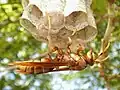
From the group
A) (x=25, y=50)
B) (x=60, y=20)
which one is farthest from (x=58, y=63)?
(x=25, y=50)

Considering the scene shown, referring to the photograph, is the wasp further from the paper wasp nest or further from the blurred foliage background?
the blurred foliage background

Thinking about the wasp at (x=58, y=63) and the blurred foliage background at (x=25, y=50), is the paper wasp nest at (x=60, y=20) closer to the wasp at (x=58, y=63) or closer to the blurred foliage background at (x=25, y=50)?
the wasp at (x=58, y=63)

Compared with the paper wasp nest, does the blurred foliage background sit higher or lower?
lower

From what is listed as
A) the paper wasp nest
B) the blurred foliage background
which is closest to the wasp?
the paper wasp nest

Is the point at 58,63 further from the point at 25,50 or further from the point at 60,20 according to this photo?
the point at 25,50

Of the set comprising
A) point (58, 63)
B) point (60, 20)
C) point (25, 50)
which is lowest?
point (25, 50)

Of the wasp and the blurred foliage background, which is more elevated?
the wasp

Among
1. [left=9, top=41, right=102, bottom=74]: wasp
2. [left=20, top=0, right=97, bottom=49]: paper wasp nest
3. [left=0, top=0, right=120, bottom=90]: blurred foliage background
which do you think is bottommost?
[left=0, top=0, right=120, bottom=90]: blurred foliage background

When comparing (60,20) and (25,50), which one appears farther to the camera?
(25,50)

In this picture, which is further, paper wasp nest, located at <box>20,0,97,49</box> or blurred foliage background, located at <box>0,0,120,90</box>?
blurred foliage background, located at <box>0,0,120,90</box>
